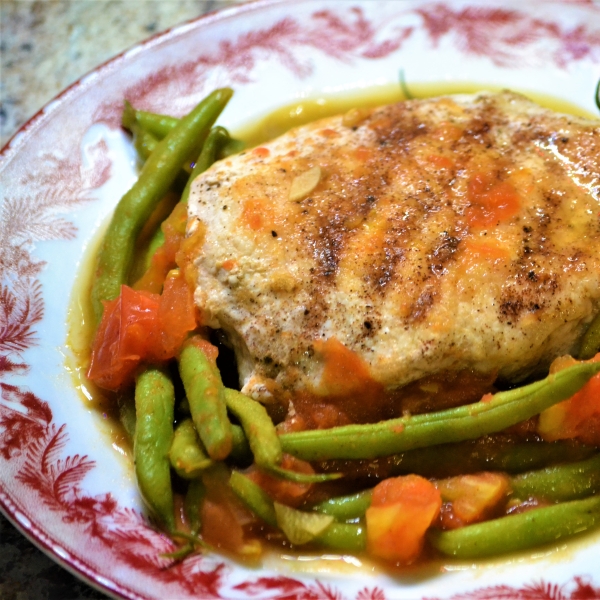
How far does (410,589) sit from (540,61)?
3938mm

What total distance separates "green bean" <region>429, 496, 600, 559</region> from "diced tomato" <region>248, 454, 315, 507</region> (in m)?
0.58

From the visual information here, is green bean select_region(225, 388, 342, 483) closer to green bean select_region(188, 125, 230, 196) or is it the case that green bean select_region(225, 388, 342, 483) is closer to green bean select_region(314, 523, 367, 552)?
green bean select_region(314, 523, 367, 552)

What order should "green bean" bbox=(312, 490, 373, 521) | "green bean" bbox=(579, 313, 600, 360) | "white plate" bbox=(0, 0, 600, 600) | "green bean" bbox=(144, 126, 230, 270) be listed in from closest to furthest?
"white plate" bbox=(0, 0, 600, 600) → "green bean" bbox=(312, 490, 373, 521) → "green bean" bbox=(579, 313, 600, 360) → "green bean" bbox=(144, 126, 230, 270)

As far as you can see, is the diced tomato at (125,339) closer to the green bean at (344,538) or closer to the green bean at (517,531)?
the green bean at (344,538)

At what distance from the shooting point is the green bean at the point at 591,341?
3.10 meters

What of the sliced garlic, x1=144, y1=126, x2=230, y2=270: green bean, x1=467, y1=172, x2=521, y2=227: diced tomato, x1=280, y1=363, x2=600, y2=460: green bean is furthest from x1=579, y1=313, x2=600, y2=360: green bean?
x1=144, y1=126, x2=230, y2=270: green bean

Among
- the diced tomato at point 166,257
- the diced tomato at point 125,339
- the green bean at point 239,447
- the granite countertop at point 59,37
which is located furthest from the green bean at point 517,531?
the granite countertop at point 59,37

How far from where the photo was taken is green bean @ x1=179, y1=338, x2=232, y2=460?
8.95 ft

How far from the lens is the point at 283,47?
4.91 meters

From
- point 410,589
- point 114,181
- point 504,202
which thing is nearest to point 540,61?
point 504,202

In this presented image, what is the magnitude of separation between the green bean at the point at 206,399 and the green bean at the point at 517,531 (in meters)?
0.98

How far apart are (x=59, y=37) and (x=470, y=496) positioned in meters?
5.45

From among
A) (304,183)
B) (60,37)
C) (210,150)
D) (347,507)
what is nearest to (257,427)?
(347,507)

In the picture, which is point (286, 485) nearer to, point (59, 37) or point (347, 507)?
point (347, 507)
